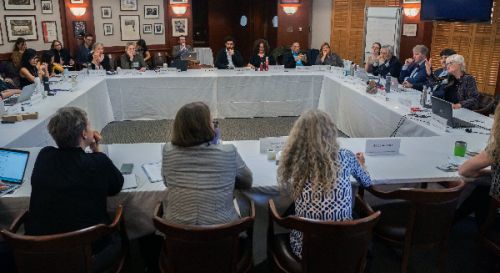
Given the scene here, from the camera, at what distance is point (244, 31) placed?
1229 cm

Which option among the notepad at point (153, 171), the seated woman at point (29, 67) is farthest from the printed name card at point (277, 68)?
the notepad at point (153, 171)

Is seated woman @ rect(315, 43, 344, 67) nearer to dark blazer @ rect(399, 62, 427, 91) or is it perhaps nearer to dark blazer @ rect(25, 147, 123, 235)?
dark blazer @ rect(399, 62, 427, 91)

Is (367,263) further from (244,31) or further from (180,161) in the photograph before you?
(244,31)

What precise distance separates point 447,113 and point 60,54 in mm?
6913

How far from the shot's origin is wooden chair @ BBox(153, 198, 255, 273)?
184 centimetres

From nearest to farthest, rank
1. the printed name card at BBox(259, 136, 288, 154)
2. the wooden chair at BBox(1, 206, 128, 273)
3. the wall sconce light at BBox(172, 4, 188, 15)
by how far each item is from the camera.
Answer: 1. the wooden chair at BBox(1, 206, 128, 273)
2. the printed name card at BBox(259, 136, 288, 154)
3. the wall sconce light at BBox(172, 4, 188, 15)

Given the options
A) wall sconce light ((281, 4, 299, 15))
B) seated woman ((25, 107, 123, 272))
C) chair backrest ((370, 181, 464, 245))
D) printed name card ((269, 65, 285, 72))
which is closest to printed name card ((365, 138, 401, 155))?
chair backrest ((370, 181, 464, 245))

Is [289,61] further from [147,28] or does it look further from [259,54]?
[147,28]

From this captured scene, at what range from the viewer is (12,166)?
2580mm

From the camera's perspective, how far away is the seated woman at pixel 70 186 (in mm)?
2000

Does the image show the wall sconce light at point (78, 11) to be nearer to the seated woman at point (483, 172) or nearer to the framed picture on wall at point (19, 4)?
the framed picture on wall at point (19, 4)

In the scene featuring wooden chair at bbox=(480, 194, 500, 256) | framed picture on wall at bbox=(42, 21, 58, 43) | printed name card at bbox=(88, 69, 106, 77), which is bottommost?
wooden chair at bbox=(480, 194, 500, 256)

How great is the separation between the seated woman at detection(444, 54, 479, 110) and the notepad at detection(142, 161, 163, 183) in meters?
3.11

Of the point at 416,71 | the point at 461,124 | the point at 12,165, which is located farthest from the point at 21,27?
the point at 461,124
